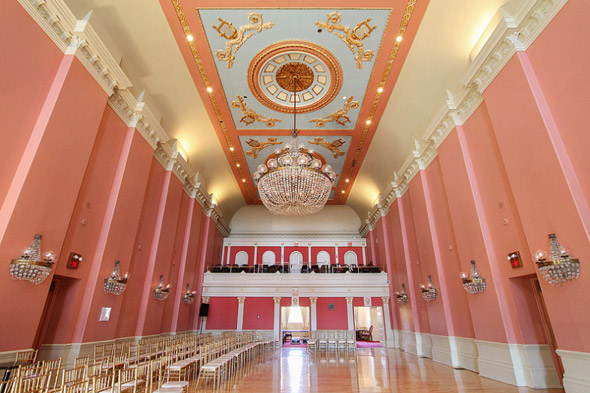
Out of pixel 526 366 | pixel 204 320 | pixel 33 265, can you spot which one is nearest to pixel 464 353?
pixel 526 366

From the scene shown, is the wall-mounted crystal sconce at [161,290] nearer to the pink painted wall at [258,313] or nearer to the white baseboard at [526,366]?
the pink painted wall at [258,313]

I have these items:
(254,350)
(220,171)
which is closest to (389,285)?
(254,350)

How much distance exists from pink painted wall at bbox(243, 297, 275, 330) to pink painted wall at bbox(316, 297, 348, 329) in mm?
2224

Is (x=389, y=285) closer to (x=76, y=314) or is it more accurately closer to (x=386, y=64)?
(x=386, y=64)

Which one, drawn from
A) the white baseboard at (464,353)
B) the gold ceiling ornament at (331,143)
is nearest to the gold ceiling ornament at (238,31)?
the gold ceiling ornament at (331,143)

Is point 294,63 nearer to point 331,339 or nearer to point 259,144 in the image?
point 259,144

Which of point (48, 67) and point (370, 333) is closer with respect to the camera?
point (48, 67)

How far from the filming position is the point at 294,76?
8391 millimetres

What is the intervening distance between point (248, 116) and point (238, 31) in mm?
3331

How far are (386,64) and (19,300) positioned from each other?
895 centimetres

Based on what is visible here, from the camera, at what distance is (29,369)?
140 inches

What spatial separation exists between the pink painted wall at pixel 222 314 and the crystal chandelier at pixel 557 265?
11.9 metres

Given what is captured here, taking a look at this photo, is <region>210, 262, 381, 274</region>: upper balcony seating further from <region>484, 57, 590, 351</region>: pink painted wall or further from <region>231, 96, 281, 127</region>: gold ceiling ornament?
<region>484, 57, 590, 351</region>: pink painted wall

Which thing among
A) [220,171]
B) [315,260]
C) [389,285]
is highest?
[220,171]
